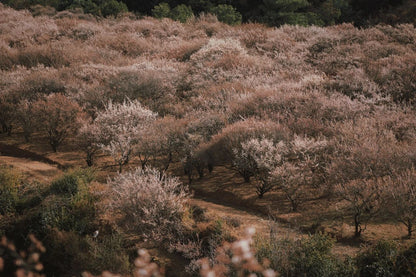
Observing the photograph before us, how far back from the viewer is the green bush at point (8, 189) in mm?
7844

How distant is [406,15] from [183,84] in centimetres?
1823

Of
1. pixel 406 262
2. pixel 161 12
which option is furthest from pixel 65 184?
pixel 161 12

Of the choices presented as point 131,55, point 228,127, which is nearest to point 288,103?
point 228,127

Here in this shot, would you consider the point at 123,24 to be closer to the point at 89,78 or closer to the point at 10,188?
the point at 89,78

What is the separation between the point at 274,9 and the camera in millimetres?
26438

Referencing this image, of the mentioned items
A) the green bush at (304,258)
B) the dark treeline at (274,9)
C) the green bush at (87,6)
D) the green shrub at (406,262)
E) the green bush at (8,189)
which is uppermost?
the dark treeline at (274,9)

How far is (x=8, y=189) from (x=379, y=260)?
24.7 ft

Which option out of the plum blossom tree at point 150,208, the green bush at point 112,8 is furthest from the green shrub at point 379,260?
the green bush at point 112,8

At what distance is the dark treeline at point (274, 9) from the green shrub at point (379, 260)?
20.7 metres

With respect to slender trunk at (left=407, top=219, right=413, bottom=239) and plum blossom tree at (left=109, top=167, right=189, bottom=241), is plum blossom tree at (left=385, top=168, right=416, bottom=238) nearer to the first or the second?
slender trunk at (left=407, top=219, right=413, bottom=239)

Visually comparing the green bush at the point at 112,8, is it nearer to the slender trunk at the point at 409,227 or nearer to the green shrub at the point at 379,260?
the slender trunk at the point at 409,227

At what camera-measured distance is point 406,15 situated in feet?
78.3

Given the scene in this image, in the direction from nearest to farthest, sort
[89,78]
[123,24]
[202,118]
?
[202,118], [89,78], [123,24]

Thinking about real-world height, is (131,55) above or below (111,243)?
above
